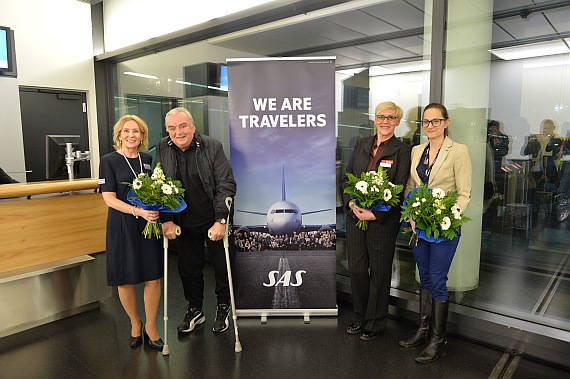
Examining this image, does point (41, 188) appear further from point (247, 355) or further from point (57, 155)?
point (247, 355)

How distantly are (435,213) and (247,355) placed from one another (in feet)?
5.40

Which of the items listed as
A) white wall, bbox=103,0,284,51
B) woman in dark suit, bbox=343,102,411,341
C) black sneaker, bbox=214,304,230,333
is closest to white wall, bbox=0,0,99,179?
white wall, bbox=103,0,284,51

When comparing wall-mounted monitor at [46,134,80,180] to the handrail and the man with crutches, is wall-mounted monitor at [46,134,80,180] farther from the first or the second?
the man with crutches

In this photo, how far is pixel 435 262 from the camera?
2.71 m

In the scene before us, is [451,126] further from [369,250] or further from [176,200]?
[176,200]

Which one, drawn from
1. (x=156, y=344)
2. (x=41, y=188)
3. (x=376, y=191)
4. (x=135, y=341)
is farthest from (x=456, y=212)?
(x=41, y=188)

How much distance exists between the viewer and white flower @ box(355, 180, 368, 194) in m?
2.73

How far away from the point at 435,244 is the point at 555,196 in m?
1.07

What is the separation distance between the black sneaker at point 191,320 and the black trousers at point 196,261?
49 millimetres

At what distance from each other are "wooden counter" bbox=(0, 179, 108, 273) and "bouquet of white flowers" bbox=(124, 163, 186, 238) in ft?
3.55

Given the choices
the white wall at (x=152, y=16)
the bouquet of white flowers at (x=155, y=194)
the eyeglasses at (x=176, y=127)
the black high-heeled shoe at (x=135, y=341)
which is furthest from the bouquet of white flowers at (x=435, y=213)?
the white wall at (x=152, y=16)

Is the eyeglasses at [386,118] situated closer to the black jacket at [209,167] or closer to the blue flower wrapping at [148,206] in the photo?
the black jacket at [209,167]

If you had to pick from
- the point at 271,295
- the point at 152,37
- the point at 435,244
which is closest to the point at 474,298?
the point at 435,244

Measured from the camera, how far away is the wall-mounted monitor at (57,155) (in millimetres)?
3721
